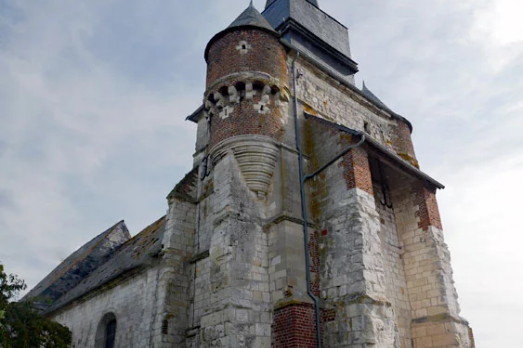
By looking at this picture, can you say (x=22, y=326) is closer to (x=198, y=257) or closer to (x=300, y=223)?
(x=198, y=257)

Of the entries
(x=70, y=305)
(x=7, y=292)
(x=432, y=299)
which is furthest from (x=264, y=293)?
(x=70, y=305)

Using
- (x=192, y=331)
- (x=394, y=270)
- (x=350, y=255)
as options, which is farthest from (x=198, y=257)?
(x=394, y=270)

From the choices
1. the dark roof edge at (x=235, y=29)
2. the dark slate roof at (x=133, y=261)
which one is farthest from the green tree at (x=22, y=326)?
the dark roof edge at (x=235, y=29)

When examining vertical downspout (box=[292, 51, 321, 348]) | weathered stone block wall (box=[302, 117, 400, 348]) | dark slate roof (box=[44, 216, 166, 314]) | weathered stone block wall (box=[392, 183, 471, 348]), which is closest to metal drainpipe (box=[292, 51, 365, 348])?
vertical downspout (box=[292, 51, 321, 348])

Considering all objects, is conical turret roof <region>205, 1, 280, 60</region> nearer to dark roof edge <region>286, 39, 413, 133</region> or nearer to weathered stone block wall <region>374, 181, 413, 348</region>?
dark roof edge <region>286, 39, 413, 133</region>

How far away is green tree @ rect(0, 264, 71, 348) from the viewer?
1045cm

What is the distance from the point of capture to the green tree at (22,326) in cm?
1045

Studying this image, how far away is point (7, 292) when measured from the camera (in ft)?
35.1

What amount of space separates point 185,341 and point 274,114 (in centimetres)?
619

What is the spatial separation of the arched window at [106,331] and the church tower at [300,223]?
→ 4.45 meters

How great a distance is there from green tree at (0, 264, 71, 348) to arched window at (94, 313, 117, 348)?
7.21ft

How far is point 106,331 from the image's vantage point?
577 inches

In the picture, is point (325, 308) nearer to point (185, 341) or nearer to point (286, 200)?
point (286, 200)

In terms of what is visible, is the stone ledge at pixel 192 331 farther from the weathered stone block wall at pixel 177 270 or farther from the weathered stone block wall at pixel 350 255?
the weathered stone block wall at pixel 350 255
